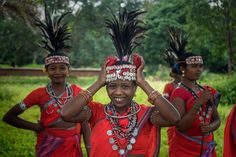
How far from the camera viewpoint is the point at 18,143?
1083 centimetres

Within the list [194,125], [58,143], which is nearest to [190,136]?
[194,125]

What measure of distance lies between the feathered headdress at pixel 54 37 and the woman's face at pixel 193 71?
1620mm

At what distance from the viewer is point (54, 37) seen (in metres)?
5.96

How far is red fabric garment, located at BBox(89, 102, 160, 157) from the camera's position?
3801 millimetres

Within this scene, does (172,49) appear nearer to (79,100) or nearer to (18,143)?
(79,100)

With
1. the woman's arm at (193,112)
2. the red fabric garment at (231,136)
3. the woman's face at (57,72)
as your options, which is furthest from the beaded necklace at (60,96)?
the red fabric garment at (231,136)

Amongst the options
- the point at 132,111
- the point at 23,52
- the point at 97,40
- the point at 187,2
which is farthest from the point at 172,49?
the point at 97,40

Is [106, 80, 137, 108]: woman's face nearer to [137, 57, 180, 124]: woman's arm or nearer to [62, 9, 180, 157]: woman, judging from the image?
[62, 9, 180, 157]: woman

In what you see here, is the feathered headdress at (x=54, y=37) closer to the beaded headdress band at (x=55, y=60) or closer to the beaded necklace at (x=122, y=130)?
the beaded headdress band at (x=55, y=60)

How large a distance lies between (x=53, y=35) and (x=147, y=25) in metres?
1.39

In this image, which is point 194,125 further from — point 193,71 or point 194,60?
point 194,60

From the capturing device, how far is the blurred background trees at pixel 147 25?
995 centimetres

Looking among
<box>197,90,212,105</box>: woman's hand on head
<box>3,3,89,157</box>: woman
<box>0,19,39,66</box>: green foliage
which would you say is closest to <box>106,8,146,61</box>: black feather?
<box>197,90,212,105</box>: woman's hand on head

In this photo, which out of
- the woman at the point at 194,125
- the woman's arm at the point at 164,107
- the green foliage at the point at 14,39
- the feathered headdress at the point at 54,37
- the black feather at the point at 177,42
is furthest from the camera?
the green foliage at the point at 14,39
